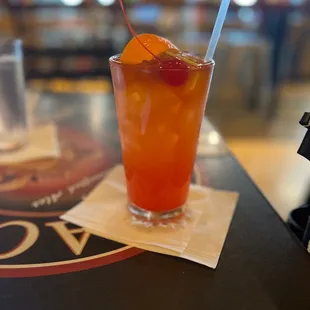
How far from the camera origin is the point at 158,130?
2.18ft

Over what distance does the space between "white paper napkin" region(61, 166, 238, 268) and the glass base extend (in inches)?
0.6

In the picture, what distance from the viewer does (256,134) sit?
3311 mm

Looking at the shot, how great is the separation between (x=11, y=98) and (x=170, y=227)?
541 mm

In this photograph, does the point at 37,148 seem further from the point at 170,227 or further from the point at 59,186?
the point at 170,227

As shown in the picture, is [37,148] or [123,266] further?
[37,148]

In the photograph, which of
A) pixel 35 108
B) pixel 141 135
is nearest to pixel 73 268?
pixel 141 135

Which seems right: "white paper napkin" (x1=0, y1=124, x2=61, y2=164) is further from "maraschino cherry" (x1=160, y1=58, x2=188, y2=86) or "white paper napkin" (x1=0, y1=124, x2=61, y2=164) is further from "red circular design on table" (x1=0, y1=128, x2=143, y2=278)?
"maraschino cherry" (x1=160, y1=58, x2=188, y2=86)

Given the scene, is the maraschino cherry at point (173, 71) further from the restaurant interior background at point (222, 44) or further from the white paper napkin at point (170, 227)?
the restaurant interior background at point (222, 44)

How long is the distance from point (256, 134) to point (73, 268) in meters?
2.91

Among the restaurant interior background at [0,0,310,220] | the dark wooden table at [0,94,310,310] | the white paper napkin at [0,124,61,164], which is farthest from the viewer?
the restaurant interior background at [0,0,310,220]

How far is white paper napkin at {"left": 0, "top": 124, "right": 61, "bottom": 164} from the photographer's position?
942 mm

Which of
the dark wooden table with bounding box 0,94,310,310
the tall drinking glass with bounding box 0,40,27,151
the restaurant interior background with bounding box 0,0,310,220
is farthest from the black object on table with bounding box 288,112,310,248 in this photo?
the restaurant interior background with bounding box 0,0,310,220

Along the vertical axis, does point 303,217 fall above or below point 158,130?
below

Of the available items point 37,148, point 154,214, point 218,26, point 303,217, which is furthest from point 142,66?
point 37,148
